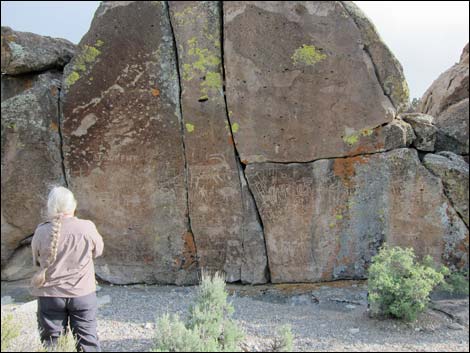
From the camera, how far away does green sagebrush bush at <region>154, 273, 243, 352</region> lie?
11.3 feet

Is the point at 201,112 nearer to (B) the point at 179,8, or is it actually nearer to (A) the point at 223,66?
(A) the point at 223,66

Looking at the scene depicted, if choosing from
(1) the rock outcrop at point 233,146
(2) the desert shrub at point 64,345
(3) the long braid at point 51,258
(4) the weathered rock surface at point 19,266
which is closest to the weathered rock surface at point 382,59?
(1) the rock outcrop at point 233,146

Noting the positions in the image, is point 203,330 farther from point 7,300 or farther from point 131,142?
point 7,300

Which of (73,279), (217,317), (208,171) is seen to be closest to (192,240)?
(208,171)

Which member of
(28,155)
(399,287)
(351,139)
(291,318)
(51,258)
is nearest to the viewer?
(51,258)

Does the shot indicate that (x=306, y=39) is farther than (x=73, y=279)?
Yes

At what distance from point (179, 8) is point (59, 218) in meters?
3.28

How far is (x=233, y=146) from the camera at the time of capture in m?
5.56

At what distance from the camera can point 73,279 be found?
332cm

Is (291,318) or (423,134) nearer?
(291,318)

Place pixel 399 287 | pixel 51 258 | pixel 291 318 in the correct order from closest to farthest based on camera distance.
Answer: pixel 51 258 → pixel 399 287 → pixel 291 318

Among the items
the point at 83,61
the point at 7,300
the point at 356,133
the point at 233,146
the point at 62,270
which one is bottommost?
the point at 7,300

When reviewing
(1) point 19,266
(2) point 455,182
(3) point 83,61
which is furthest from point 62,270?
(2) point 455,182

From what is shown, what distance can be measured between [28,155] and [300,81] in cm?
345
